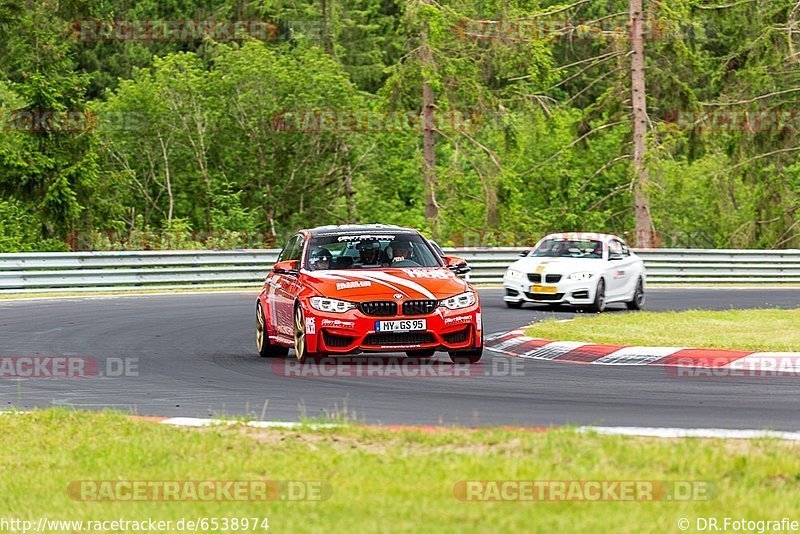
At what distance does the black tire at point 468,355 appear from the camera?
14.3m

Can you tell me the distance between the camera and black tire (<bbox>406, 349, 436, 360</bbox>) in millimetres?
14020

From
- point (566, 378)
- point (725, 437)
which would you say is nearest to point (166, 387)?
point (566, 378)

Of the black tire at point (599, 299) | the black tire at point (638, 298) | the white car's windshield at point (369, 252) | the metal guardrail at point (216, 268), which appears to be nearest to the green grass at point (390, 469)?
the white car's windshield at point (369, 252)

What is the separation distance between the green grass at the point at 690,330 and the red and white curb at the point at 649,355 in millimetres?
327

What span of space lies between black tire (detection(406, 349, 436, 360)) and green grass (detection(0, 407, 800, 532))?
16.1 feet

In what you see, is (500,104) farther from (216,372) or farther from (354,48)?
(216,372)

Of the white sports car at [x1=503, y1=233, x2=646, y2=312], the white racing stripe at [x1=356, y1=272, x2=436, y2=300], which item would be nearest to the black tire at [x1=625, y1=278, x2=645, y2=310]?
the white sports car at [x1=503, y1=233, x2=646, y2=312]

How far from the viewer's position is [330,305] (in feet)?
45.6

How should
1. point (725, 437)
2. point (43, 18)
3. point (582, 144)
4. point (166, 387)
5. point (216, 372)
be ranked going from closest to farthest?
point (725, 437) → point (166, 387) → point (216, 372) → point (43, 18) → point (582, 144)

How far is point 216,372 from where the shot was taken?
1370 cm

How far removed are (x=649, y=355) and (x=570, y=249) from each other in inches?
398

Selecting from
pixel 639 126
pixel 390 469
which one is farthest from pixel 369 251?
pixel 639 126

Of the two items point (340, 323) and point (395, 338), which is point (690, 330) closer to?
point (395, 338)

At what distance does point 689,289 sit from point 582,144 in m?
15.1
